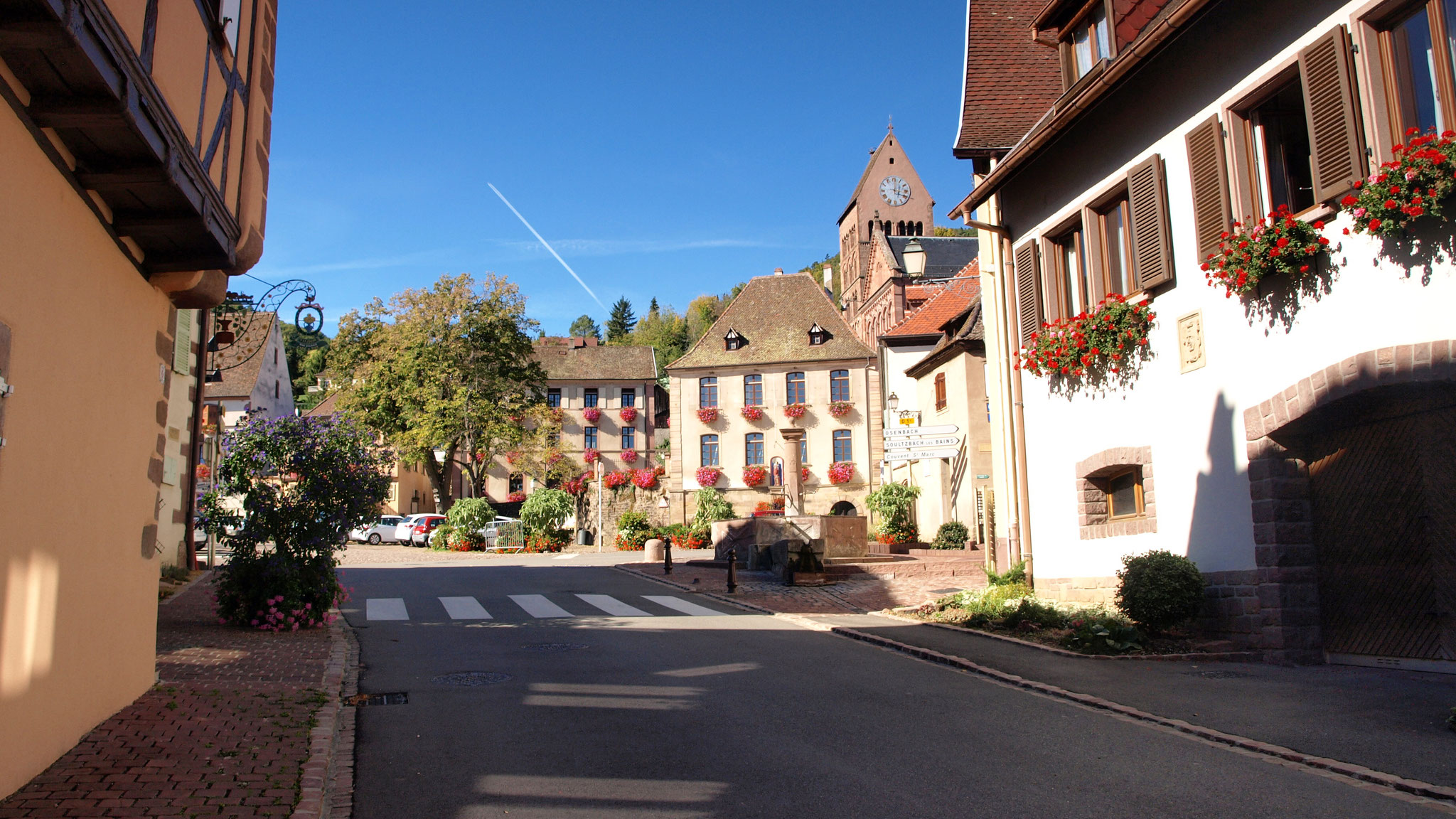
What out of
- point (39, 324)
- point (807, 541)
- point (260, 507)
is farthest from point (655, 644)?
point (807, 541)

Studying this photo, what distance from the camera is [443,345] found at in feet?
145

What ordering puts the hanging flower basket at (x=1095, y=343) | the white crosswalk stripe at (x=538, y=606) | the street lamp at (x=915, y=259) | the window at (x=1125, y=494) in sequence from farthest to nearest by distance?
1. the street lamp at (x=915, y=259)
2. the white crosswalk stripe at (x=538, y=606)
3. the window at (x=1125, y=494)
4. the hanging flower basket at (x=1095, y=343)

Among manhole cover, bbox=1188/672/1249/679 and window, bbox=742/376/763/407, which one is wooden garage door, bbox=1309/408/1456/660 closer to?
manhole cover, bbox=1188/672/1249/679

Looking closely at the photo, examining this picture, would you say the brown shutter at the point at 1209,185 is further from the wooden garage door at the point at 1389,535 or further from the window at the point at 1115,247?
the wooden garage door at the point at 1389,535

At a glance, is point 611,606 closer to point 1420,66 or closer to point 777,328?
point 1420,66

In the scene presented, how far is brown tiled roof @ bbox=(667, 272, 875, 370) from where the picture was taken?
47.0 metres

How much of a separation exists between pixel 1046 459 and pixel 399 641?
8552 millimetres

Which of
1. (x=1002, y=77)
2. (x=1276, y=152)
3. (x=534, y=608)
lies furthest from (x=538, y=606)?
(x=1276, y=152)

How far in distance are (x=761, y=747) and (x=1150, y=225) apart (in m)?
7.97

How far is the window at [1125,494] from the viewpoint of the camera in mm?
12250

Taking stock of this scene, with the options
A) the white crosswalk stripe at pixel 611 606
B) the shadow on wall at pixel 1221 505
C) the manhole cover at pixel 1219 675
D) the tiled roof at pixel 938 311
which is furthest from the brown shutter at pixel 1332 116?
the tiled roof at pixel 938 311

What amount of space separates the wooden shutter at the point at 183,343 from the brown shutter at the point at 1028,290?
12899mm

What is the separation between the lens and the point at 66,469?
235 inches

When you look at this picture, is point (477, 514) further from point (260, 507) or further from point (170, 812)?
point (170, 812)
